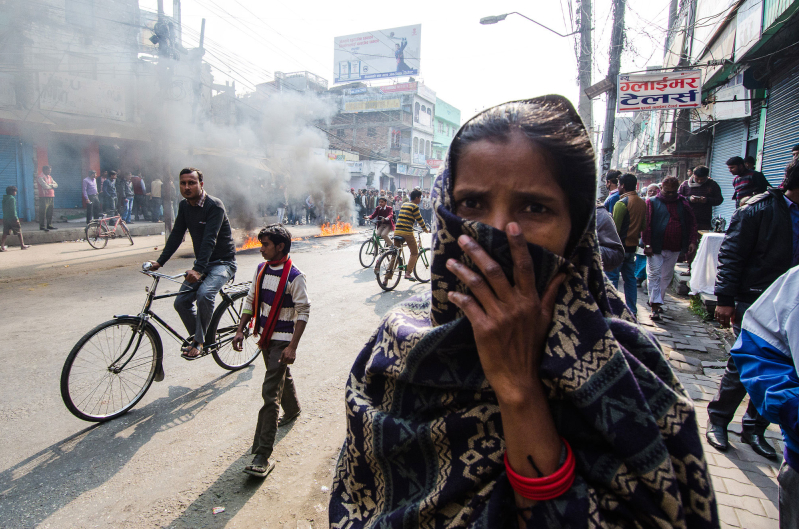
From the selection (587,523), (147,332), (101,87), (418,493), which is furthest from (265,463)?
(101,87)

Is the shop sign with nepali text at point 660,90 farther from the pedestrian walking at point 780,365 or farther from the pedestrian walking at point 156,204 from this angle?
the pedestrian walking at point 156,204

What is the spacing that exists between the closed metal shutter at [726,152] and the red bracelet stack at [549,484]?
10.7 m

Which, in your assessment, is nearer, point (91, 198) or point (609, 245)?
point (609, 245)

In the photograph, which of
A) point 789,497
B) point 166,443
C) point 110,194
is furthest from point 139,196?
point 789,497

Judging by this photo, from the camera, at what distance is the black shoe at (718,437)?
298cm

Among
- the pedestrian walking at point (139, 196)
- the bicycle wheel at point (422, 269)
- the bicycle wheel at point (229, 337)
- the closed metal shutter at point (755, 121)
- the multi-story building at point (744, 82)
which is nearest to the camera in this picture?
the bicycle wheel at point (229, 337)

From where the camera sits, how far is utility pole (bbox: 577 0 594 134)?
1087 cm

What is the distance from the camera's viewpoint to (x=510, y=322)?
2.43ft

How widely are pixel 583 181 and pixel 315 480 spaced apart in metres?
2.54

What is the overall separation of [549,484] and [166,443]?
10.2 feet

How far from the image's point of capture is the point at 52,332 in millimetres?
5090

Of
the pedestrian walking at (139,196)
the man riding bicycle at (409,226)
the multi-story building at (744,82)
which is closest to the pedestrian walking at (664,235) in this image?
the multi-story building at (744,82)

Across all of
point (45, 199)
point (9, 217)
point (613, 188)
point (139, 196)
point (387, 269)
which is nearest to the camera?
point (613, 188)

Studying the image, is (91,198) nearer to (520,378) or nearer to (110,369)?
(110,369)
